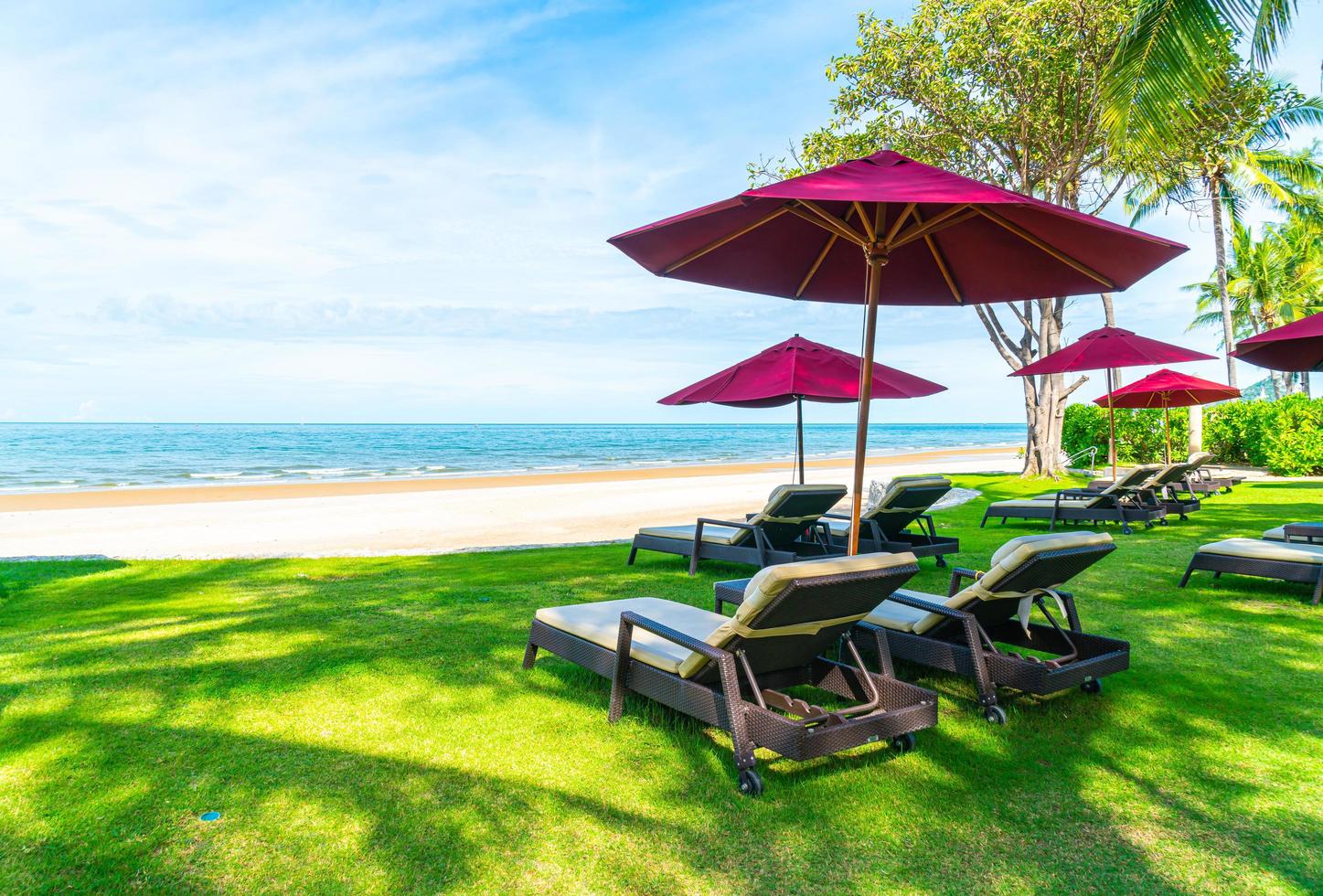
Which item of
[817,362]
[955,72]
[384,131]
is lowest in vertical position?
[817,362]

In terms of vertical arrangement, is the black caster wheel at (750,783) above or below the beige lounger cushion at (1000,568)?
below

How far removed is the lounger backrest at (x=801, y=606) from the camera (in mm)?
2744

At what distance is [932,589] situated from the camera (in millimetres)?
6250

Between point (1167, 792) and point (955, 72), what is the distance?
1580cm

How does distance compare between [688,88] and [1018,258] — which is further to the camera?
[688,88]

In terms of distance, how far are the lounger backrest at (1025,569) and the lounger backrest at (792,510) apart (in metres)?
2.92

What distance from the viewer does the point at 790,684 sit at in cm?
328

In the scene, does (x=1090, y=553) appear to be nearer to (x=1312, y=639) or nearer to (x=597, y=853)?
(x=1312, y=639)

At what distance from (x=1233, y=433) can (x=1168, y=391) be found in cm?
813

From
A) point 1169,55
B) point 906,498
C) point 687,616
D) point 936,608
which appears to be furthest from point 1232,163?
point 687,616

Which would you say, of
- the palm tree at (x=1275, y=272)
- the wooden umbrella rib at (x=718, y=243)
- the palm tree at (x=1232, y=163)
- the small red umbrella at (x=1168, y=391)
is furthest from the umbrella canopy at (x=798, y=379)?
the palm tree at (x=1275, y=272)

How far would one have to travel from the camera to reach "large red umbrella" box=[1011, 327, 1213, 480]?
9.88 metres

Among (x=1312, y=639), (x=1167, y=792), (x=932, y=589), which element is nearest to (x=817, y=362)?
(x=932, y=589)

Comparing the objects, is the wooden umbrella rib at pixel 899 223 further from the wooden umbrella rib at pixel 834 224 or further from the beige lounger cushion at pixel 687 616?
the beige lounger cushion at pixel 687 616
